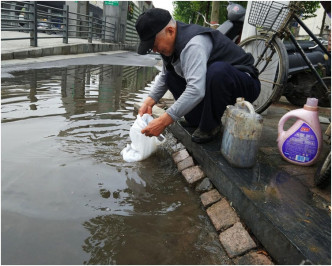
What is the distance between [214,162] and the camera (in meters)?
1.99

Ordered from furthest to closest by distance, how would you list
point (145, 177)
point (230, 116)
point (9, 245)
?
point (145, 177) → point (230, 116) → point (9, 245)

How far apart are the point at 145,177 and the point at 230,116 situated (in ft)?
2.39

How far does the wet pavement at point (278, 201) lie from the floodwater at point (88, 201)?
221 millimetres

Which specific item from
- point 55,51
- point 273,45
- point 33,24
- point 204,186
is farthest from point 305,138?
point 55,51

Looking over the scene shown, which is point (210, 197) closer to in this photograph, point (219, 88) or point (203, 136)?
point (203, 136)

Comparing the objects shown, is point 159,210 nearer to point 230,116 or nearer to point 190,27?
point 230,116

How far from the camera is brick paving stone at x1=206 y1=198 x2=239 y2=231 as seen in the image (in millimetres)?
1608

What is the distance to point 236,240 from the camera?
1.47m

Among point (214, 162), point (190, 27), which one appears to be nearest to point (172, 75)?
point (190, 27)

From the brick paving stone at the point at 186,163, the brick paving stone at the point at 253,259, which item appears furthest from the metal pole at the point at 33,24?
the brick paving stone at the point at 253,259

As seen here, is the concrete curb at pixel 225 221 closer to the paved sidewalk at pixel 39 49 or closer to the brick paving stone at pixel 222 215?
the brick paving stone at pixel 222 215

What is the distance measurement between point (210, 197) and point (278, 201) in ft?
1.50

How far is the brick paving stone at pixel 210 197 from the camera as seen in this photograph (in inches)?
72.5

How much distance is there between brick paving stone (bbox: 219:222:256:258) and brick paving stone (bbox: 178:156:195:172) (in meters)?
0.79
